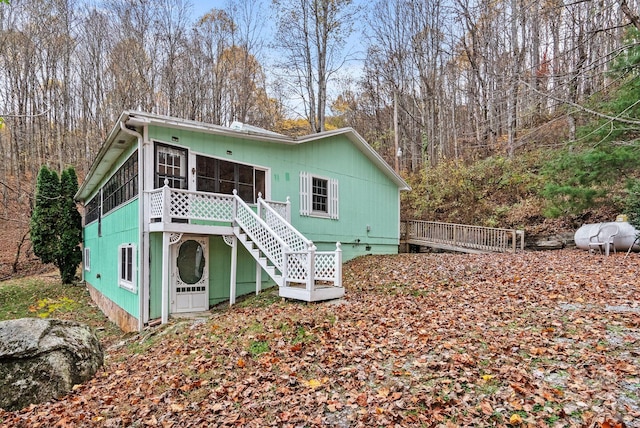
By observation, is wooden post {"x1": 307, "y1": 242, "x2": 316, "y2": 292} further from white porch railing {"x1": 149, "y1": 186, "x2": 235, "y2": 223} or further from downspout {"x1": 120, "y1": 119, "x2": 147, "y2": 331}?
downspout {"x1": 120, "y1": 119, "x2": 147, "y2": 331}

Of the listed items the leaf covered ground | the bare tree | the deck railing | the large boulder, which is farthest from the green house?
the bare tree

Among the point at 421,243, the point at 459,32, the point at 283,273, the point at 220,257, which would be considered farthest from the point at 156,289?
the point at 459,32

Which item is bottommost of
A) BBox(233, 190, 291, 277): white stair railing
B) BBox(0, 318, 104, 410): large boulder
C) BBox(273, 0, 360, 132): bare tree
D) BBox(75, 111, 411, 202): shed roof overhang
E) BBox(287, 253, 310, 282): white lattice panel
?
BBox(0, 318, 104, 410): large boulder

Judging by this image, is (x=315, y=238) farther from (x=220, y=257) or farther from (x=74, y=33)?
(x=74, y=33)

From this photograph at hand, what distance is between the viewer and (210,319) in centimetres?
806

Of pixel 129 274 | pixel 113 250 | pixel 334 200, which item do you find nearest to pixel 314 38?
pixel 334 200

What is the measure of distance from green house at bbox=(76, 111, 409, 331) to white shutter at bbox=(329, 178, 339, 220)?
4cm

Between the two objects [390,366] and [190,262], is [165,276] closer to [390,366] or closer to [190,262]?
[190,262]

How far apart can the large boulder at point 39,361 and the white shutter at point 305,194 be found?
25.2 feet

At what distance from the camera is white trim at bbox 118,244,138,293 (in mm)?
9391

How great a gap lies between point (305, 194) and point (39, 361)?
861 centimetres

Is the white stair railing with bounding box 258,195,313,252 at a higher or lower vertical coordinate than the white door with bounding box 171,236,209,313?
higher

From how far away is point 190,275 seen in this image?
31.1ft

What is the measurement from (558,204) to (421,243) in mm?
6392
